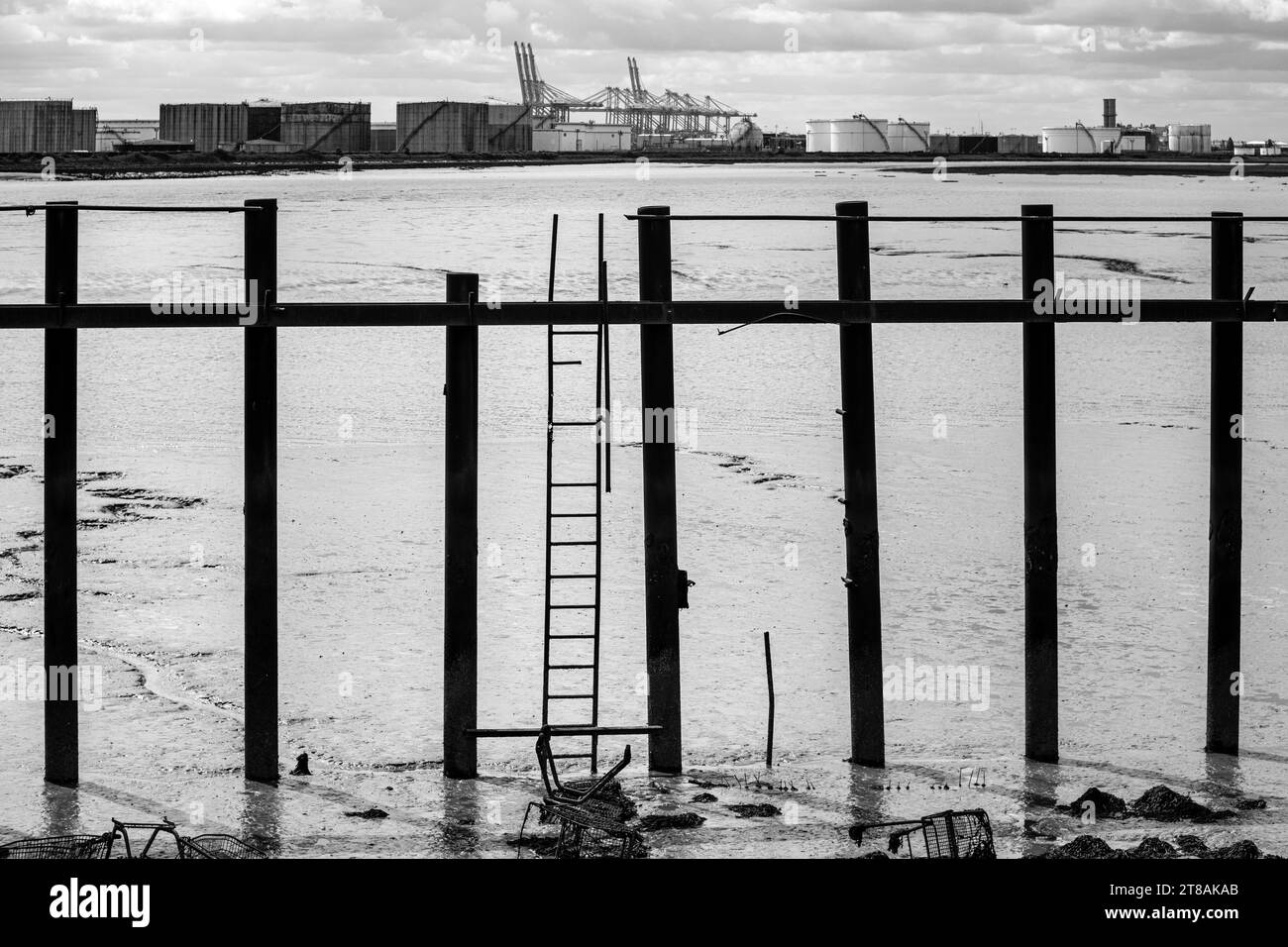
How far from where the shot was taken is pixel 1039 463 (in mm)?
11516

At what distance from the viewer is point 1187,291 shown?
39.2m

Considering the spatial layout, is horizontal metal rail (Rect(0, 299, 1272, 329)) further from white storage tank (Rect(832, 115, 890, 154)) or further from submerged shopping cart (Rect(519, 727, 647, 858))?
white storage tank (Rect(832, 115, 890, 154))

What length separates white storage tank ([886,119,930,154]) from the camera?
196m

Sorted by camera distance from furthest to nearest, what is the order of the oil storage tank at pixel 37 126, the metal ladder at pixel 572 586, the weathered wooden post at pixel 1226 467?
the oil storage tank at pixel 37 126 < the weathered wooden post at pixel 1226 467 < the metal ladder at pixel 572 586

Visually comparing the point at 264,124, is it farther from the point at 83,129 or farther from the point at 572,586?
the point at 572,586

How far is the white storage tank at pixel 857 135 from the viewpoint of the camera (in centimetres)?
19375

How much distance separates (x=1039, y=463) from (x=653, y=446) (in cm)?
250

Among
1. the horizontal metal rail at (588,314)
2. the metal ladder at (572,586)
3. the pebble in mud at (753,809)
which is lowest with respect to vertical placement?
the pebble in mud at (753,809)

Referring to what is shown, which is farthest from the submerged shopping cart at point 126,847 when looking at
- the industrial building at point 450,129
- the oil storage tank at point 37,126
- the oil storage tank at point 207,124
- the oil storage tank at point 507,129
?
the oil storage tank at point 507,129

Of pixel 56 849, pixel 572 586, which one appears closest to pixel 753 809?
pixel 56 849

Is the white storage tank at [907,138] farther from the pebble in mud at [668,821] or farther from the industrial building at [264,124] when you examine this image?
the pebble in mud at [668,821]

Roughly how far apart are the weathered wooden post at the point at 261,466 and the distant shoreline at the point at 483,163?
83323 mm

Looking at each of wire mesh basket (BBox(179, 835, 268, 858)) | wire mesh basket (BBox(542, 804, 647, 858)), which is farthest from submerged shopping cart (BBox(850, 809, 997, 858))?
wire mesh basket (BBox(179, 835, 268, 858))
